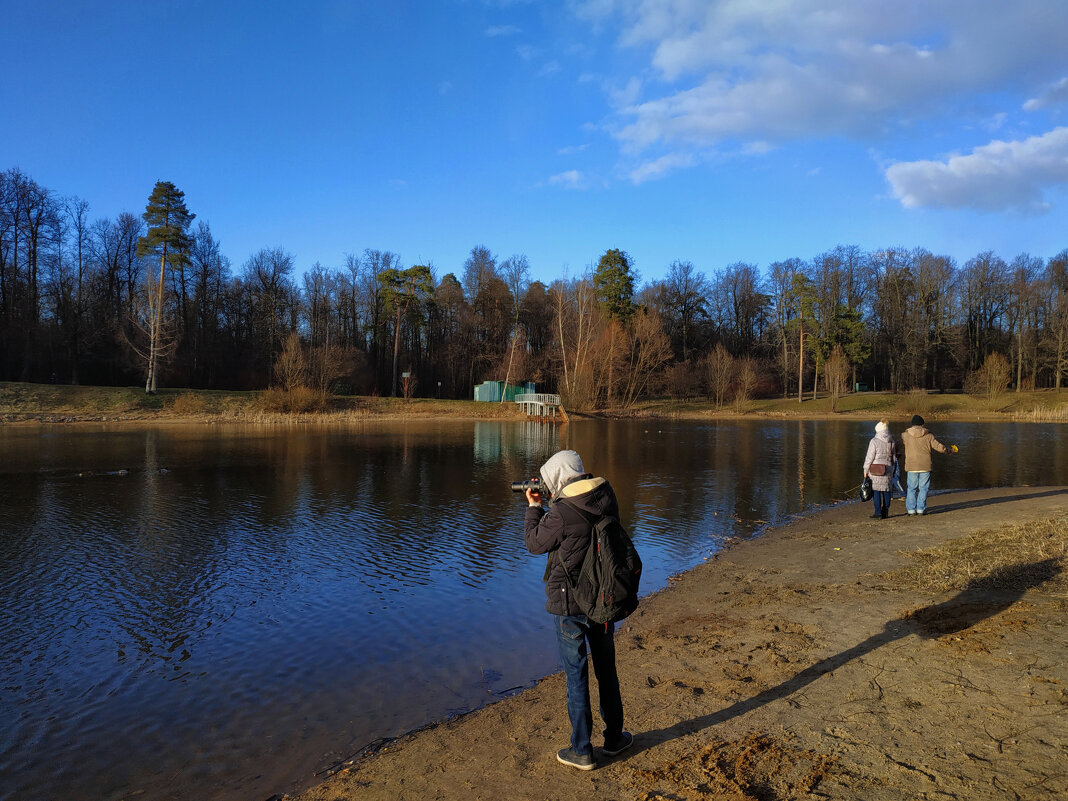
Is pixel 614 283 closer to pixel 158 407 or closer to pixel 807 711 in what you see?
pixel 158 407

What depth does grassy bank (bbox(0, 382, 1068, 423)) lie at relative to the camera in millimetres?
40000

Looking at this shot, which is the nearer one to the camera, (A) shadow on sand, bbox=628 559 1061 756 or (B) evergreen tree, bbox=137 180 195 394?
(A) shadow on sand, bbox=628 559 1061 756

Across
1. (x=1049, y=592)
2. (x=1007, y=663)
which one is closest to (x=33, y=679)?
(x=1007, y=663)

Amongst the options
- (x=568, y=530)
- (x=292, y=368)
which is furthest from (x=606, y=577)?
(x=292, y=368)

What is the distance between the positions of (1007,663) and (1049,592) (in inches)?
88.3

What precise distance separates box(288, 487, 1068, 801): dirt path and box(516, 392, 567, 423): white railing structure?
4050 centimetres

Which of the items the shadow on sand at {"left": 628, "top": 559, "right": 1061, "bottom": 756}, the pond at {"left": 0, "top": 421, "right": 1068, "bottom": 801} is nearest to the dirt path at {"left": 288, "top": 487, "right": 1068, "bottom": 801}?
the shadow on sand at {"left": 628, "top": 559, "right": 1061, "bottom": 756}

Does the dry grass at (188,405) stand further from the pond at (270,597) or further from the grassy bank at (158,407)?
the pond at (270,597)

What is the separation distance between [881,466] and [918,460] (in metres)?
0.60

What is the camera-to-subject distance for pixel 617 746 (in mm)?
4148

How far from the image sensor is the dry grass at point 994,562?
7.14m

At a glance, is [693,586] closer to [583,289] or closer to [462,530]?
[462,530]

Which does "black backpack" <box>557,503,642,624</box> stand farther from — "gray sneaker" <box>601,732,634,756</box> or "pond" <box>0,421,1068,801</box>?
"pond" <box>0,421,1068,801</box>

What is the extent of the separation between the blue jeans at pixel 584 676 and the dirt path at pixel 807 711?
21 centimetres
